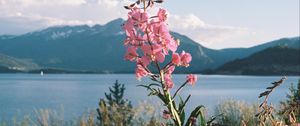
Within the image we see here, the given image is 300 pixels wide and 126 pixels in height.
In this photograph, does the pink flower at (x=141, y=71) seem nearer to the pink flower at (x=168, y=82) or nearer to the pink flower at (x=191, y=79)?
the pink flower at (x=168, y=82)

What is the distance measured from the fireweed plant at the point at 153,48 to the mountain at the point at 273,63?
16959cm

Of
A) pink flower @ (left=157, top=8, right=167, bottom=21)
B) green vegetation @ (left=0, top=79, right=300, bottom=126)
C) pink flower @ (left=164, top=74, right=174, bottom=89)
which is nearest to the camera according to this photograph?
pink flower @ (left=164, top=74, right=174, bottom=89)

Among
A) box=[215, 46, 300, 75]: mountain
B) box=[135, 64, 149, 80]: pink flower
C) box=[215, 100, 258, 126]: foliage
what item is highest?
box=[215, 46, 300, 75]: mountain

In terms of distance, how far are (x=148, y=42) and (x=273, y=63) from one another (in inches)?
6848

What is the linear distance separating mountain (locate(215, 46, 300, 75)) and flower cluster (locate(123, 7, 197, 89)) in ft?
556

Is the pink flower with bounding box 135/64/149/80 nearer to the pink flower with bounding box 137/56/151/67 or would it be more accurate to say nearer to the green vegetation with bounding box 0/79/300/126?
the pink flower with bounding box 137/56/151/67

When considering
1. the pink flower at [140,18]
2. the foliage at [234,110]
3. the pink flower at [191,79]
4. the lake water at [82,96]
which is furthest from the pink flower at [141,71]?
the lake water at [82,96]

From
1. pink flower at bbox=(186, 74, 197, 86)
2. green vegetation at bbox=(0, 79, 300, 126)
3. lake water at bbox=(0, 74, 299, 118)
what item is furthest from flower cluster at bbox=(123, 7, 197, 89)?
lake water at bbox=(0, 74, 299, 118)

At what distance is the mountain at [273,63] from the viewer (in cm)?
17088

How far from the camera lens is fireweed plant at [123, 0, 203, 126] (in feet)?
10.7

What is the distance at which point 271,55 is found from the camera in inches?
6909

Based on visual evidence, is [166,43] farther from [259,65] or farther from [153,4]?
[259,65]

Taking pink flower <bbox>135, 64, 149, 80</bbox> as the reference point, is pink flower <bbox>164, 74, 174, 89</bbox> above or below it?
below

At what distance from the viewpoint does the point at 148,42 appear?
3.33 metres
